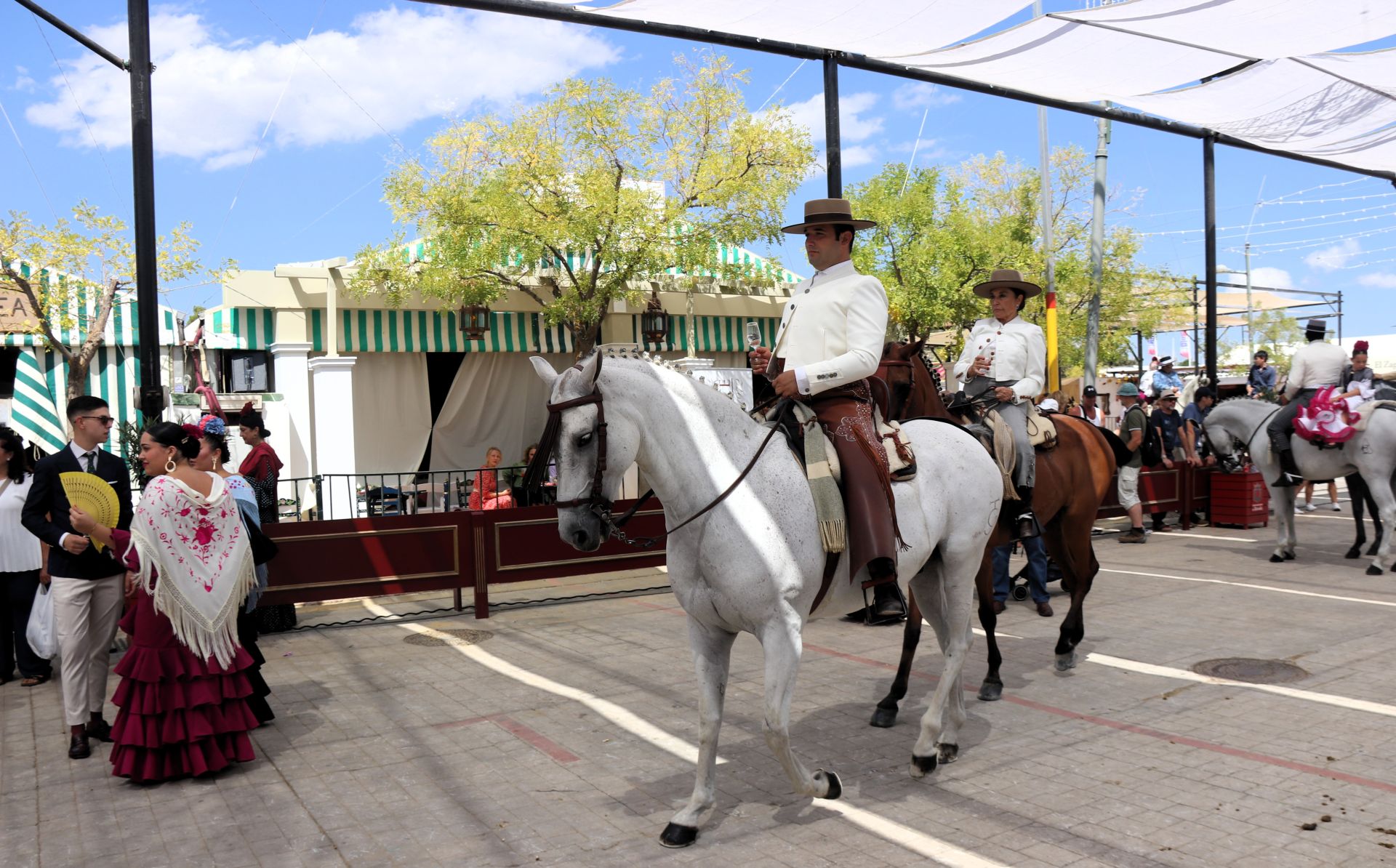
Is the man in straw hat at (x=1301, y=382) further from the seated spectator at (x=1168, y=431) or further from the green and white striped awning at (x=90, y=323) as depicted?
the green and white striped awning at (x=90, y=323)

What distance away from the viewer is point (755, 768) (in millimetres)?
5156

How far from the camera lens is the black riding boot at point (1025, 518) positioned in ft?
21.9

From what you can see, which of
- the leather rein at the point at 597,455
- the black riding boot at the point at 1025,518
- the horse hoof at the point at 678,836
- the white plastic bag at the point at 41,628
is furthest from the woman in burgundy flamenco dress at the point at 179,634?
the black riding boot at the point at 1025,518

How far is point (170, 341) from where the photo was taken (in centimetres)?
1716

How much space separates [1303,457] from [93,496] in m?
11.8

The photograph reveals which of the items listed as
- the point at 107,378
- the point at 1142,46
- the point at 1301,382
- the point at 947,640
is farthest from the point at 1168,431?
the point at 107,378

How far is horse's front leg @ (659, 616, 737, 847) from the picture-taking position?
421cm

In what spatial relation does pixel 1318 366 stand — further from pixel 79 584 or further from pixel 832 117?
pixel 79 584

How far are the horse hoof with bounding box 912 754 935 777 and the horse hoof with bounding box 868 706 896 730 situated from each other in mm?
846

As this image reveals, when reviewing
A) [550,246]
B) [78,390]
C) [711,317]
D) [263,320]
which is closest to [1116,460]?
[550,246]

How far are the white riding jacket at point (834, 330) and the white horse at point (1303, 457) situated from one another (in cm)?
873

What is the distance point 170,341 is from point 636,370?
15.7 metres

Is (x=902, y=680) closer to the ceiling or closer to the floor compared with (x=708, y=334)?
closer to the floor

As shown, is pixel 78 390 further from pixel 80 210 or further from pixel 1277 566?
pixel 1277 566
